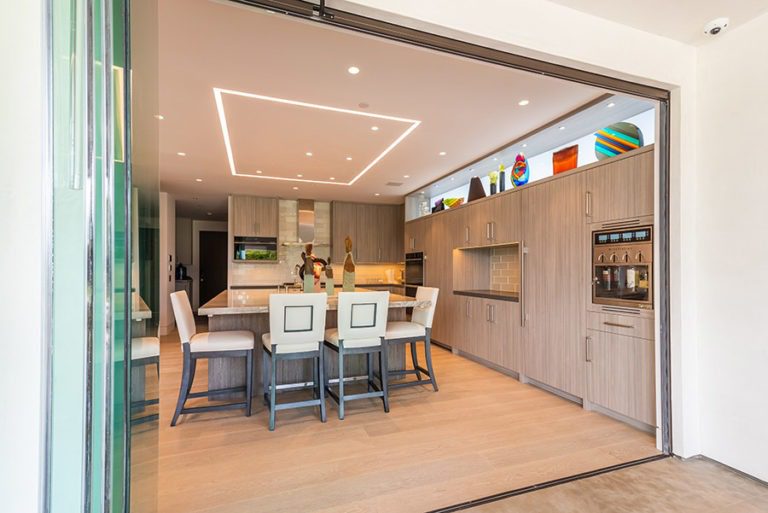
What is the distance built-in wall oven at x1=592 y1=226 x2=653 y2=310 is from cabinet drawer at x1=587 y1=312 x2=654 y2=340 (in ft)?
0.32

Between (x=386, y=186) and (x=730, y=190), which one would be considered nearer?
(x=730, y=190)

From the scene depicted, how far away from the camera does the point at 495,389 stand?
3492mm

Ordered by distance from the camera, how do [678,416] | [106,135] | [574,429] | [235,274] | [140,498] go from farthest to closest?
[235,274], [574,429], [678,416], [140,498], [106,135]

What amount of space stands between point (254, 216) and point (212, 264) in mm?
3923

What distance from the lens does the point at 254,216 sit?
22.1 feet

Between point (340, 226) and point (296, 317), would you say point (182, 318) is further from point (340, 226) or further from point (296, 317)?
point (340, 226)

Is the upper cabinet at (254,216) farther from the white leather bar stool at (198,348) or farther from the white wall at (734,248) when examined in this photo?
the white wall at (734,248)

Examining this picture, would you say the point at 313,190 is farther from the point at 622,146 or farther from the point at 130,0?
the point at 130,0

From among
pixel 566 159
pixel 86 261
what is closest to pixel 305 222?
pixel 566 159

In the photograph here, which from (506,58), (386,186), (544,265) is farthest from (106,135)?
(386,186)

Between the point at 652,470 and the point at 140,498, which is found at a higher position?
the point at 140,498

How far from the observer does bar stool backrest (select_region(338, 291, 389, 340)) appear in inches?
112

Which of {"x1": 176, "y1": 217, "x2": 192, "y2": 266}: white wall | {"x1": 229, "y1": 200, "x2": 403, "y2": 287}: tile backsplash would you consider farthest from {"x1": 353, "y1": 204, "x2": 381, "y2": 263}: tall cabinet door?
{"x1": 176, "y1": 217, "x2": 192, "y2": 266}: white wall

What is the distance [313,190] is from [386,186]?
1.31 metres
